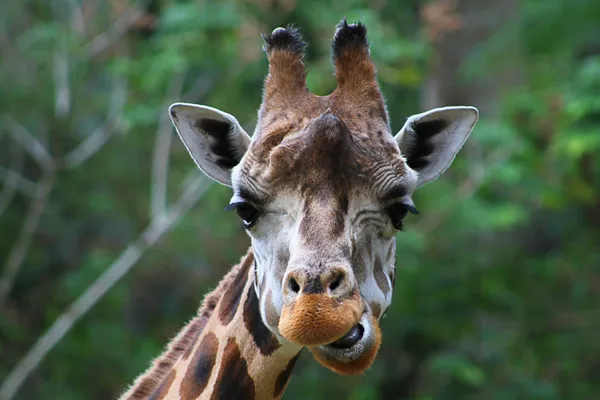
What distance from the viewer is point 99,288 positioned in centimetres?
1166

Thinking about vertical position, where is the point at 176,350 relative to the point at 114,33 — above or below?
below

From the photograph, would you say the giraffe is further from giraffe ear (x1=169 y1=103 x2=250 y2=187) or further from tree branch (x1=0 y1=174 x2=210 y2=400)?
tree branch (x1=0 y1=174 x2=210 y2=400)

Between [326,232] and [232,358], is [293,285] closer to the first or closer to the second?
[326,232]

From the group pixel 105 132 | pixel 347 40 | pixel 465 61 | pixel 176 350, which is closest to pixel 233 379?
pixel 176 350

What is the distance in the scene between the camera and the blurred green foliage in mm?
11188

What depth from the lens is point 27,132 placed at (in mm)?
12695

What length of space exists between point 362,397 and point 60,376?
405 cm

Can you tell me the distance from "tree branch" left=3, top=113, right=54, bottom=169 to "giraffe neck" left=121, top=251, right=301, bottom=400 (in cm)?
788

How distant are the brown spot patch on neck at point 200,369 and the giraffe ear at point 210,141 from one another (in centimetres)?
81

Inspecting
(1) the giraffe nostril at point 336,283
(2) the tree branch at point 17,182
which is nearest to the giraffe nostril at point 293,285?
(1) the giraffe nostril at point 336,283

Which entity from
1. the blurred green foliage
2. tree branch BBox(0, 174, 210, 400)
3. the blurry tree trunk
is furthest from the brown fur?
the blurry tree trunk

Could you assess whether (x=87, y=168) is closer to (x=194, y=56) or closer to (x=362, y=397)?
(x=194, y=56)

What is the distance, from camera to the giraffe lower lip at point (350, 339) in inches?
154

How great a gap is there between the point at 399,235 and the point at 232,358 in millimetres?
6165
